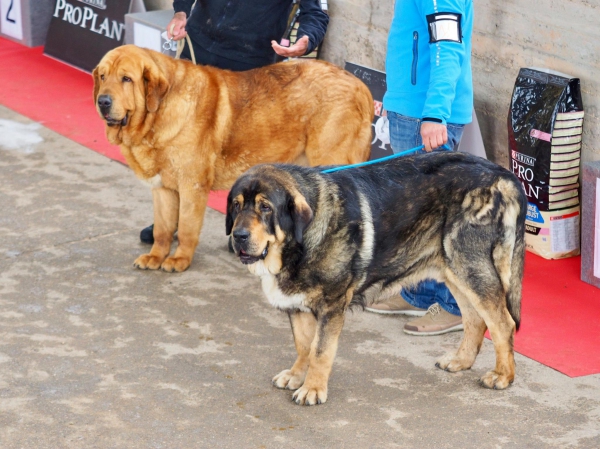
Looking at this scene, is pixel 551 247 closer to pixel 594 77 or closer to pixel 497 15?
pixel 594 77

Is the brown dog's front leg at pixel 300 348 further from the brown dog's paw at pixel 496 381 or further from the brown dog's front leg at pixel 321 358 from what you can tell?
the brown dog's paw at pixel 496 381

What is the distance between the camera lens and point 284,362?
195 inches

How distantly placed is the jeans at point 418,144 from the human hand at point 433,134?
20cm

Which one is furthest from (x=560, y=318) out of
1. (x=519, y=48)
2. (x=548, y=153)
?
(x=519, y=48)

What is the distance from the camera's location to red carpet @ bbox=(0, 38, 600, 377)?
17.0ft

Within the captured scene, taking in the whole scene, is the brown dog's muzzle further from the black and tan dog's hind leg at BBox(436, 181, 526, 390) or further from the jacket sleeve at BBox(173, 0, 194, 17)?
the black and tan dog's hind leg at BBox(436, 181, 526, 390)

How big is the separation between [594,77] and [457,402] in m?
2.88

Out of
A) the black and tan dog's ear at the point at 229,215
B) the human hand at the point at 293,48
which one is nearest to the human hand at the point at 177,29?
the human hand at the point at 293,48

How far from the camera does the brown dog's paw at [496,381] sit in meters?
4.68

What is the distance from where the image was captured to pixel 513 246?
4590 millimetres

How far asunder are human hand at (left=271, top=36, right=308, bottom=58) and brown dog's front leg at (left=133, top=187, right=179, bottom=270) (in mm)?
1241

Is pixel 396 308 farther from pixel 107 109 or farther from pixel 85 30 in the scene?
pixel 85 30

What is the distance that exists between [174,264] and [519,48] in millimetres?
3130

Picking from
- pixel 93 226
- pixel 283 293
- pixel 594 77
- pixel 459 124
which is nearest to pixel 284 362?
pixel 283 293
